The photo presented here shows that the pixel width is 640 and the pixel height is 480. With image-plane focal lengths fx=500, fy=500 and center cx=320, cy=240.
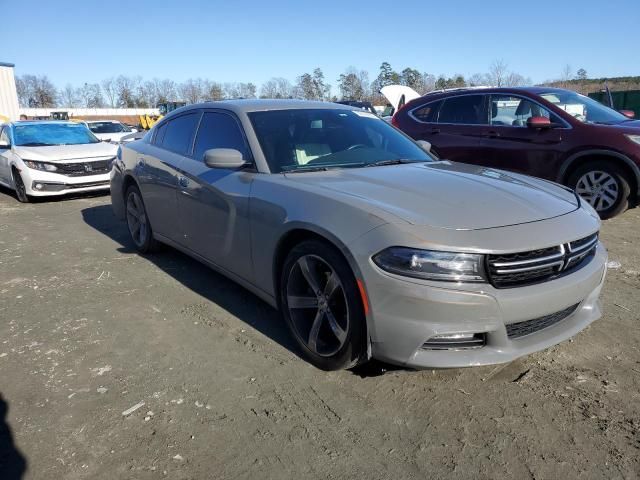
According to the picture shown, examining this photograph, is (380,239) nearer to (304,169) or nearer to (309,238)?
(309,238)

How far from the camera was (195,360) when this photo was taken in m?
3.18

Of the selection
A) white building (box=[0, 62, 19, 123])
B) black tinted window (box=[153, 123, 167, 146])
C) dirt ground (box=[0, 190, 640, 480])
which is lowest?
dirt ground (box=[0, 190, 640, 480])

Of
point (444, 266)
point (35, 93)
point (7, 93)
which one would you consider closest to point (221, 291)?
point (444, 266)

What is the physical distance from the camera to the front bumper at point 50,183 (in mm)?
8742

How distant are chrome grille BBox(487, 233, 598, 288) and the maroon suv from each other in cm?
419

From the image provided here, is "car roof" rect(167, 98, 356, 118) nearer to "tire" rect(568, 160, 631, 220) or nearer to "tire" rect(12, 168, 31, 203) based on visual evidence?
"tire" rect(568, 160, 631, 220)

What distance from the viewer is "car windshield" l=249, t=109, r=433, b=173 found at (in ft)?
11.7

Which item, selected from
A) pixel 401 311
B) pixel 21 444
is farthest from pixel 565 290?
pixel 21 444

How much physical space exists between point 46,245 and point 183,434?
4.55 meters

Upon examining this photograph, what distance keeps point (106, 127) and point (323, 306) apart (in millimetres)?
17400

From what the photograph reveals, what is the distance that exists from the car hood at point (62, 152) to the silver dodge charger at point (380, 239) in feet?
19.1

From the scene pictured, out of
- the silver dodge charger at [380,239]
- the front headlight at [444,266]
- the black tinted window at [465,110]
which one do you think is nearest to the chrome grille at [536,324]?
the silver dodge charger at [380,239]

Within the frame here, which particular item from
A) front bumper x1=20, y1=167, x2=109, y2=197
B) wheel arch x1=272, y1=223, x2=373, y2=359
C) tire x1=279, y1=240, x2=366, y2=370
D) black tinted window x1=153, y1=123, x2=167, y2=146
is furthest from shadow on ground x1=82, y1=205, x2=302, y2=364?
front bumper x1=20, y1=167, x2=109, y2=197

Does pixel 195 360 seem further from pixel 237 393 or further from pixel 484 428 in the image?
pixel 484 428
